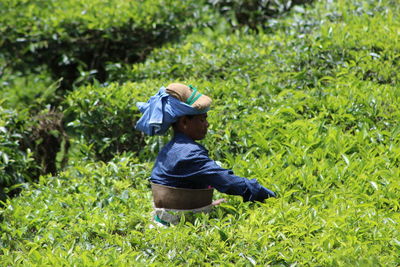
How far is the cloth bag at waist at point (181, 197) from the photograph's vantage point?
161 inches

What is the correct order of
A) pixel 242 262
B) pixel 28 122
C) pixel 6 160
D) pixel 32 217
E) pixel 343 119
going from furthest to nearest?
pixel 28 122 < pixel 6 160 < pixel 343 119 < pixel 32 217 < pixel 242 262

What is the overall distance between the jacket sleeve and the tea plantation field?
113 millimetres

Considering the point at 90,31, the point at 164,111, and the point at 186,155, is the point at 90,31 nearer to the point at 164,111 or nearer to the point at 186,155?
the point at 164,111

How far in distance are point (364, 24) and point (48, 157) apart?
145 inches

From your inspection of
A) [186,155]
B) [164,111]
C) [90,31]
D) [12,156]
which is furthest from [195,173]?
[90,31]

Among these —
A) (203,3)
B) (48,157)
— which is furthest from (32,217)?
(203,3)

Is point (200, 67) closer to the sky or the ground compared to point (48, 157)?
closer to the sky

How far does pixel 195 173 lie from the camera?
3998mm

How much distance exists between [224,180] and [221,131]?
1.39 meters

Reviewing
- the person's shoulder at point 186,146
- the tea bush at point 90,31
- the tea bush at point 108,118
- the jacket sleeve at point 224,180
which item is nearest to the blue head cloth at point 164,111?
the person's shoulder at point 186,146

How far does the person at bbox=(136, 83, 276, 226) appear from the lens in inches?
156

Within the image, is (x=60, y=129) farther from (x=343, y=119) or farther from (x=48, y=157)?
(x=343, y=119)

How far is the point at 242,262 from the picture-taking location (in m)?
3.51

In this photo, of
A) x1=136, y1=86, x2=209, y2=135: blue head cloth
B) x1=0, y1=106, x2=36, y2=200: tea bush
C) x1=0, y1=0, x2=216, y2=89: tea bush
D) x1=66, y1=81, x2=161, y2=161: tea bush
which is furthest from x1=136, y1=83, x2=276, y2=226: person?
x1=0, y1=0, x2=216, y2=89: tea bush
